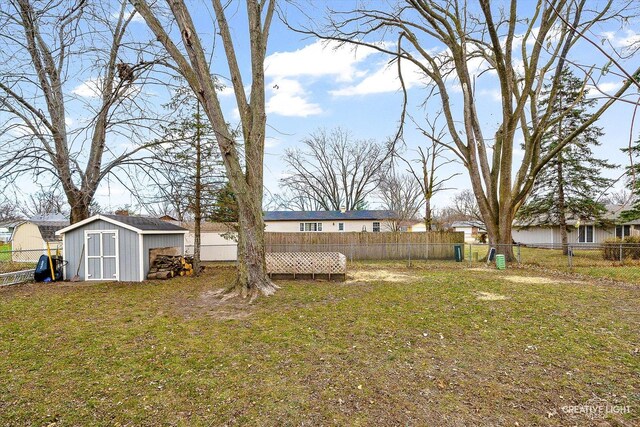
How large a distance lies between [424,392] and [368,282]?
21.4 ft

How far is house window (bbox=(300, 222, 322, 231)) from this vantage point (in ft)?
81.8

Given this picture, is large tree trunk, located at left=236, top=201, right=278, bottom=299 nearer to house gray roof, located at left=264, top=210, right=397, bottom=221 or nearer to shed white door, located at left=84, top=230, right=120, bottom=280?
shed white door, located at left=84, top=230, right=120, bottom=280

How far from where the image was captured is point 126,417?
10.3 feet

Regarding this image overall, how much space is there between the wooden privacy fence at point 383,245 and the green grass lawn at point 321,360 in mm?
10518

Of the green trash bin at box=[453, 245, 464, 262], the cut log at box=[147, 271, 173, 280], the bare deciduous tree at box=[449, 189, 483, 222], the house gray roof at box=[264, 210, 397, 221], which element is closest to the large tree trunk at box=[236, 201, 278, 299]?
the cut log at box=[147, 271, 173, 280]

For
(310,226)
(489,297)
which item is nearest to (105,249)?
(489,297)

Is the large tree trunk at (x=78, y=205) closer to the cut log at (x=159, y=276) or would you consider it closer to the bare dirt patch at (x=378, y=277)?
the cut log at (x=159, y=276)

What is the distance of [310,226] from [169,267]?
14.0 metres

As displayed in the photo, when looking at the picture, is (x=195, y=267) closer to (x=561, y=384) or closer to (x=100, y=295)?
(x=100, y=295)

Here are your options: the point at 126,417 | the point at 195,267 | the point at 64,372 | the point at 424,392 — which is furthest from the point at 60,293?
the point at 424,392

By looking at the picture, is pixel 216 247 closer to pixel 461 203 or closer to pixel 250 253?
pixel 250 253

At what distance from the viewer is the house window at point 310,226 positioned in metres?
24.9

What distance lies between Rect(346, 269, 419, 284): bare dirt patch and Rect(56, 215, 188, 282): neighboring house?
688 cm

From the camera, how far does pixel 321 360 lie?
4344 millimetres
